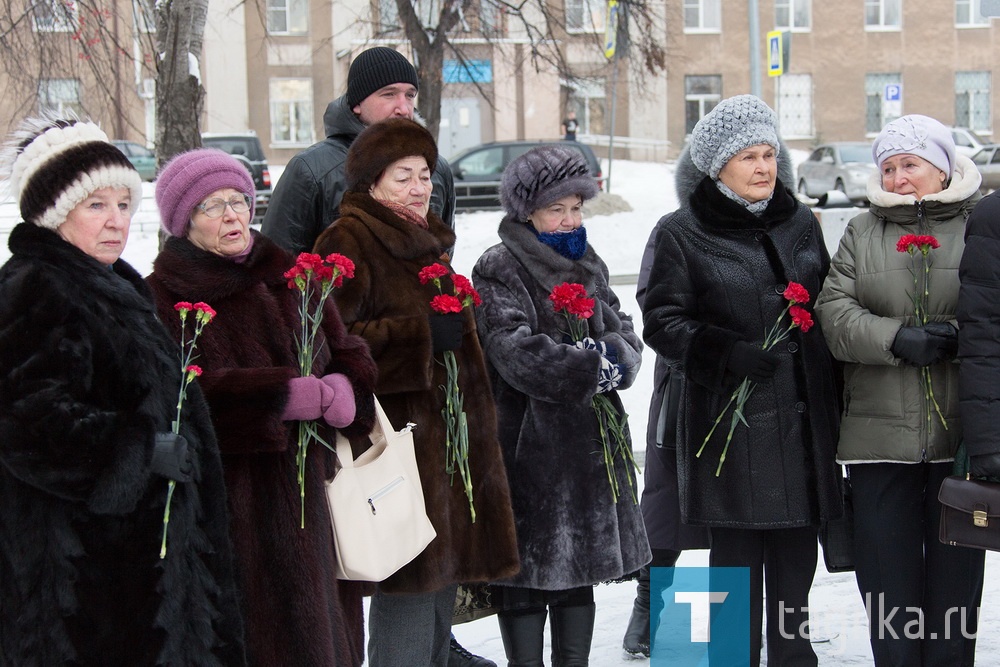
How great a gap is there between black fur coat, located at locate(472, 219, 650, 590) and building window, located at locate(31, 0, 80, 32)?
630cm

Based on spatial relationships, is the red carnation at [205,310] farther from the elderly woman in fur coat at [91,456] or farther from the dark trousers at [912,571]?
the dark trousers at [912,571]

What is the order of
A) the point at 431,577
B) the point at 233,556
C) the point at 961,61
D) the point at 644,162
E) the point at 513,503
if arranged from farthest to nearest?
the point at 961,61, the point at 644,162, the point at 513,503, the point at 431,577, the point at 233,556

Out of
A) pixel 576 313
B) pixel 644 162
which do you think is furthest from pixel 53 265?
pixel 644 162

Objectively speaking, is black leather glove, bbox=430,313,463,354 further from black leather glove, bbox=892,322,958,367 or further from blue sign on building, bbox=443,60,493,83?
blue sign on building, bbox=443,60,493,83

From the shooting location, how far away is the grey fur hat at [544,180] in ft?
11.9

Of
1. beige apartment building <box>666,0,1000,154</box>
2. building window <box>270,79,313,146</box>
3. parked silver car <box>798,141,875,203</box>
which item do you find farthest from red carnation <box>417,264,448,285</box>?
beige apartment building <box>666,0,1000,154</box>

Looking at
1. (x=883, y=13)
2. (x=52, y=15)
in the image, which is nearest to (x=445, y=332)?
(x=52, y=15)

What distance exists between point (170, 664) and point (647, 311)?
6.33ft

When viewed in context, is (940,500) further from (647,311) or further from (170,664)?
(170,664)

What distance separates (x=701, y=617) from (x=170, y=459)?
250cm

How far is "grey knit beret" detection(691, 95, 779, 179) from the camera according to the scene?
3.74 m

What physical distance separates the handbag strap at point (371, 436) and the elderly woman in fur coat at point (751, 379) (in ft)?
3.46

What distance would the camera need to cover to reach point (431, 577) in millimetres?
3271

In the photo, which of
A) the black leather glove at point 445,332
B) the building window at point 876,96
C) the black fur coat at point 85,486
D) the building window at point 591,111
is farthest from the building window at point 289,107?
the black fur coat at point 85,486
